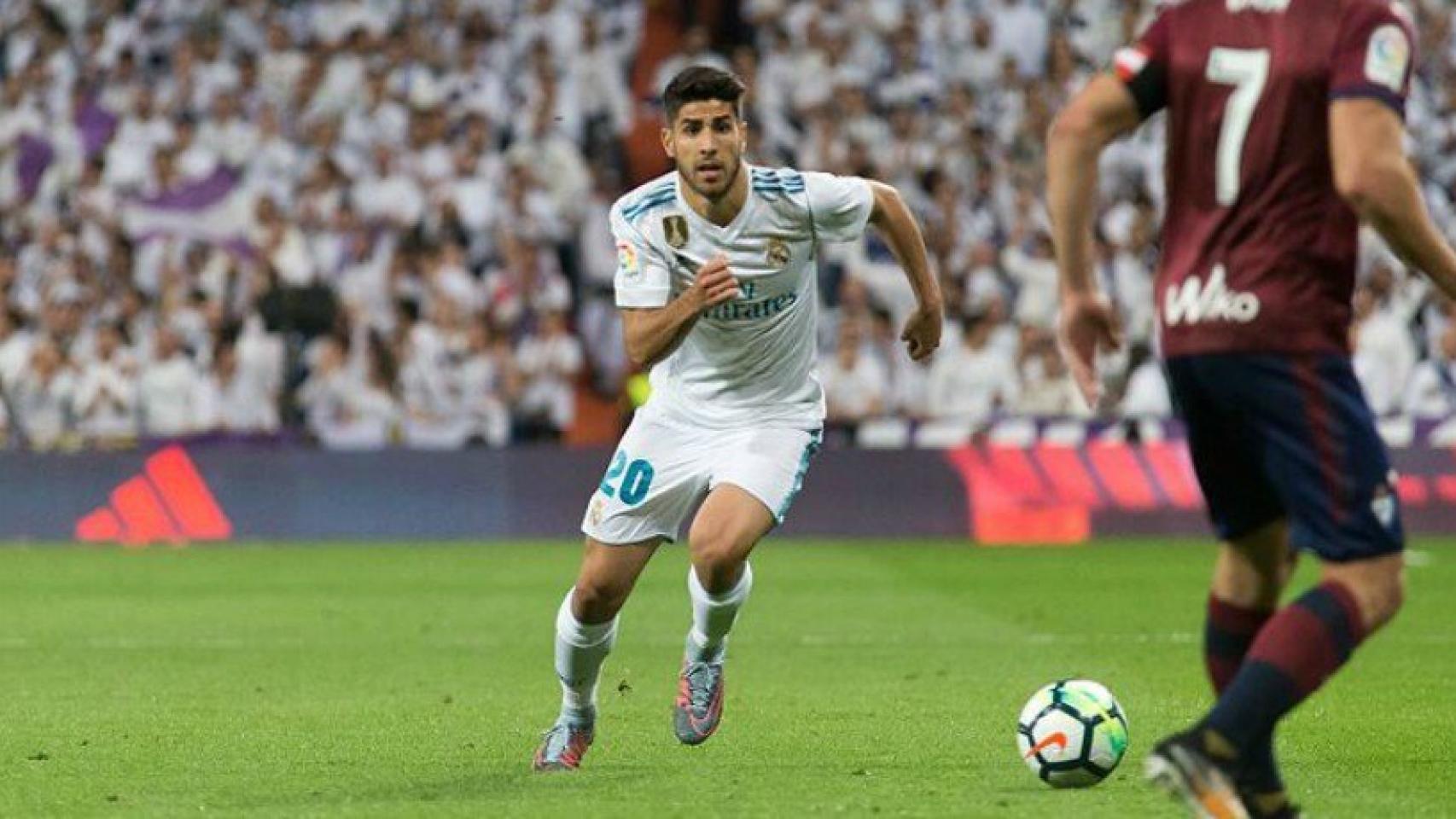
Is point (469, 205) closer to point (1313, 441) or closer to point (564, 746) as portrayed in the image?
point (564, 746)

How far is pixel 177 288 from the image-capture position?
2127 cm

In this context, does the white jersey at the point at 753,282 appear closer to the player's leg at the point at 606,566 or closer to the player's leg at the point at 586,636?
the player's leg at the point at 606,566

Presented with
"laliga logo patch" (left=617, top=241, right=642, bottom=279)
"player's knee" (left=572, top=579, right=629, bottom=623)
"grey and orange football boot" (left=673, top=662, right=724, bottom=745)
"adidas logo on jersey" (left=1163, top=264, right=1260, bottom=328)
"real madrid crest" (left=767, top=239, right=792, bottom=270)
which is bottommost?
"grey and orange football boot" (left=673, top=662, right=724, bottom=745)

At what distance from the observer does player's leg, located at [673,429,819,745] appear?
7812mm

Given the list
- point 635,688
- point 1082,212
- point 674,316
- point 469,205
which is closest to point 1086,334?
point 1082,212

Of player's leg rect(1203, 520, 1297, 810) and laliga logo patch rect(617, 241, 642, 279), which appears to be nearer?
player's leg rect(1203, 520, 1297, 810)

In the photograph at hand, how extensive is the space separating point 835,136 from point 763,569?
6239 millimetres

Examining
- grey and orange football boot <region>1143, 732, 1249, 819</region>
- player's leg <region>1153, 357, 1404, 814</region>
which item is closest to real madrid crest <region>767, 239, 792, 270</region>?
player's leg <region>1153, 357, 1404, 814</region>

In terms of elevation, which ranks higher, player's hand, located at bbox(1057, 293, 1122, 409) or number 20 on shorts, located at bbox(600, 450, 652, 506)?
player's hand, located at bbox(1057, 293, 1122, 409)

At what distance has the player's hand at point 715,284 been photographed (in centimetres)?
724

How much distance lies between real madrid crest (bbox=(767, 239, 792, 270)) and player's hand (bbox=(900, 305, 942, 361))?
455 millimetres

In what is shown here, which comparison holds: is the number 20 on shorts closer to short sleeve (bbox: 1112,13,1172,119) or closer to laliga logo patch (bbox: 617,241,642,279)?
laliga logo patch (bbox: 617,241,642,279)

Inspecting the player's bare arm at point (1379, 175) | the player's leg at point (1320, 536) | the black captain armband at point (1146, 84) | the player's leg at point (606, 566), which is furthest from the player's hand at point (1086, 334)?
the player's leg at point (606, 566)

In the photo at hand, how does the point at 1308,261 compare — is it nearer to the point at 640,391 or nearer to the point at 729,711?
the point at 729,711
